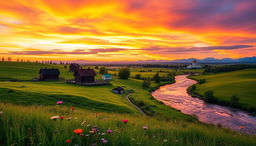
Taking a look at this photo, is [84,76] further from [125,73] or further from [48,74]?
[125,73]

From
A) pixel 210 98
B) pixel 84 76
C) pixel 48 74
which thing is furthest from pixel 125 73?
pixel 210 98

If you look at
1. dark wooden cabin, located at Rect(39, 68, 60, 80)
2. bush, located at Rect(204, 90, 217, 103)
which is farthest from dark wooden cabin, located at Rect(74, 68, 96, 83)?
bush, located at Rect(204, 90, 217, 103)

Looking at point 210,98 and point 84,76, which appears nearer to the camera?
point 210,98

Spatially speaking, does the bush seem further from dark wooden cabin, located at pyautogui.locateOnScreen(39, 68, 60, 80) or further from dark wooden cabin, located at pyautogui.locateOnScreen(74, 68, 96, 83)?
dark wooden cabin, located at pyautogui.locateOnScreen(39, 68, 60, 80)

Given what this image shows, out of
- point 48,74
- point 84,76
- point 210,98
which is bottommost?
point 210,98

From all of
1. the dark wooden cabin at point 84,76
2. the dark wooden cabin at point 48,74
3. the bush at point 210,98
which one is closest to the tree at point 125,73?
the dark wooden cabin at point 84,76

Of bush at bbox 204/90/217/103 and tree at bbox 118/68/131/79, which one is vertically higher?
tree at bbox 118/68/131/79

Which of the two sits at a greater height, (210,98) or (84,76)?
(84,76)

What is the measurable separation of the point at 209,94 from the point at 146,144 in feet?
196

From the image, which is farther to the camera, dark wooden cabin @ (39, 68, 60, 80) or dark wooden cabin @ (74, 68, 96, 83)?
dark wooden cabin @ (39, 68, 60, 80)

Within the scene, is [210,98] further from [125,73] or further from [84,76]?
[125,73]

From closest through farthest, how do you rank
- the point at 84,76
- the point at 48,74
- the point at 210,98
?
the point at 210,98, the point at 84,76, the point at 48,74

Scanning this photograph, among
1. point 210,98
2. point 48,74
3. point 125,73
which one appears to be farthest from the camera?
point 125,73

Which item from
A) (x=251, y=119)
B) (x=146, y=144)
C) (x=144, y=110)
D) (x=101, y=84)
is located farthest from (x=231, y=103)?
(x=146, y=144)
